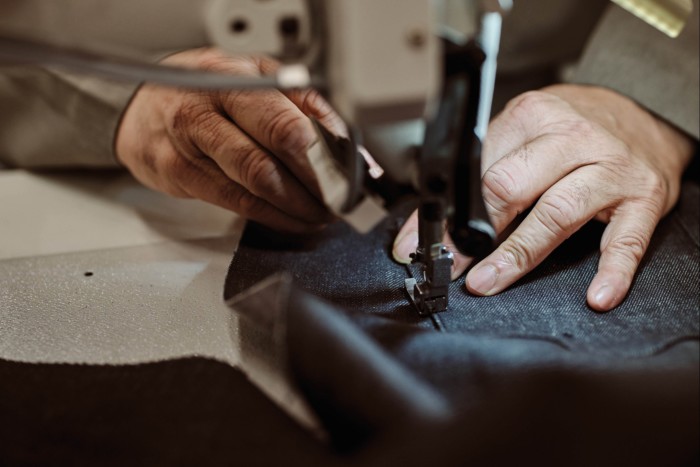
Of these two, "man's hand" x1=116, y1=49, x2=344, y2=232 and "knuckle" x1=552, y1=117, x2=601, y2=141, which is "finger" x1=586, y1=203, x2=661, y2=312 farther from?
"man's hand" x1=116, y1=49, x2=344, y2=232

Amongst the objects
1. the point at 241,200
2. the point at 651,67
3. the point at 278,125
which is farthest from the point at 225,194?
the point at 651,67

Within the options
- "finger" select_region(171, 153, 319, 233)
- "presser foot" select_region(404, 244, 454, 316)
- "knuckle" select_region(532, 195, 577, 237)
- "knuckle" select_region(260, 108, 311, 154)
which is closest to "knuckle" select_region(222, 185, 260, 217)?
"finger" select_region(171, 153, 319, 233)

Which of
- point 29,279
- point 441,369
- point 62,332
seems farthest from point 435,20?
point 29,279

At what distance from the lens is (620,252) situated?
77 centimetres

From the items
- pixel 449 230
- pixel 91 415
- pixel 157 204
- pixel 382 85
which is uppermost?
pixel 382 85

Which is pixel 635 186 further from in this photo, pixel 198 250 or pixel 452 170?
pixel 198 250

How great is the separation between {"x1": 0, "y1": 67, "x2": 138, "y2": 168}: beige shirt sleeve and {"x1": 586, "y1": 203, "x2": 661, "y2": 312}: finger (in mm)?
697

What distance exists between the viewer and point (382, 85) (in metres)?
0.47

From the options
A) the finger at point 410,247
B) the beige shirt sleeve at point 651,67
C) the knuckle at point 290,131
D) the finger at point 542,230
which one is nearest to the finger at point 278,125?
the knuckle at point 290,131

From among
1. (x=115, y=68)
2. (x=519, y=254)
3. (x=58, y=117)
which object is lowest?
(x=58, y=117)

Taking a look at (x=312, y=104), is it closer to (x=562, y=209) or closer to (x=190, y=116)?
(x=190, y=116)

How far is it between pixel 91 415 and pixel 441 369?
0.30m

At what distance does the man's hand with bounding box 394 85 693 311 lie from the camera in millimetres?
753

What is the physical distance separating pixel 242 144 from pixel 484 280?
0.32 m
